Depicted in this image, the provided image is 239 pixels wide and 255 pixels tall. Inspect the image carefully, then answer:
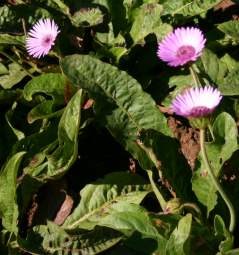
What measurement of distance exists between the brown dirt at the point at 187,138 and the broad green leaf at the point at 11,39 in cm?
56

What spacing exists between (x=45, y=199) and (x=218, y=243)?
587mm

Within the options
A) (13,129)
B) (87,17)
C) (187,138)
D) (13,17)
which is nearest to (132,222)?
(187,138)

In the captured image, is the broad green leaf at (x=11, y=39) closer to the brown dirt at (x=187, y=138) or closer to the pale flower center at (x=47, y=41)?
the pale flower center at (x=47, y=41)

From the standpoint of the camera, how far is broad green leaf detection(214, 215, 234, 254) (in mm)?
1635

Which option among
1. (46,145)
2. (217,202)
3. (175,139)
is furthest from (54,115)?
(217,202)

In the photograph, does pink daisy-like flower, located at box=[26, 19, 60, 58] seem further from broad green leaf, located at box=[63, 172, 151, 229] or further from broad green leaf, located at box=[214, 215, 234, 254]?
broad green leaf, located at box=[214, 215, 234, 254]

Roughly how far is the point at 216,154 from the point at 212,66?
1.12 ft

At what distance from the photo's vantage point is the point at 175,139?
193 cm

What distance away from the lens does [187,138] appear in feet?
6.80

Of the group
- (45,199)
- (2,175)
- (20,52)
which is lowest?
(45,199)

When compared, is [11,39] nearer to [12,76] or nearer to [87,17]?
[12,76]

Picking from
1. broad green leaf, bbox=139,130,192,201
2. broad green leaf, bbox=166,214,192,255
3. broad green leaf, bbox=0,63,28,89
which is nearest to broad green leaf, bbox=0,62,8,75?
broad green leaf, bbox=0,63,28,89

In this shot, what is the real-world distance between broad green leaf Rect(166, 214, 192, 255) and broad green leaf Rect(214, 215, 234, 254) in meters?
0.10

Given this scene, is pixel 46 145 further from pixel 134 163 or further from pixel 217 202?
pixel 217 202
